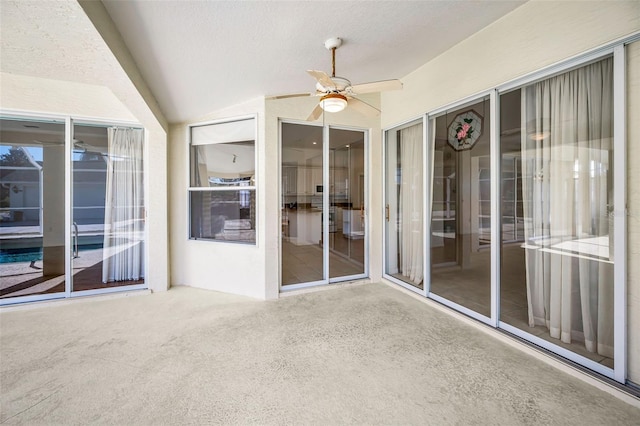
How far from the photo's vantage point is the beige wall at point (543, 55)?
1.88 metres

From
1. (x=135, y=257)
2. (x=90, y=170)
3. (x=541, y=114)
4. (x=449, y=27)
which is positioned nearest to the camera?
(x=541, y=114)

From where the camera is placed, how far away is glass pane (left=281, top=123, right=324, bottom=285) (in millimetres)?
4066

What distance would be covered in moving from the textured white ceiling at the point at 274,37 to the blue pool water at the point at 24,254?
7.67 feet

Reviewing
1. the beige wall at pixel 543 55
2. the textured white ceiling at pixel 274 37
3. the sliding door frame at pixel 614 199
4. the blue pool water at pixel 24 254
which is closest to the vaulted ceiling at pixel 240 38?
the textured white ceiling at pixel 274 37

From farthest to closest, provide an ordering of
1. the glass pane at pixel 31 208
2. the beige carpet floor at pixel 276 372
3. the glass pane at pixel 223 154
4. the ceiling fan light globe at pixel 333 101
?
the glass pane at pixel 223 154, the glass pane at pixel 31 208, the ceiling fan light globe at pixel 333 101, the beige carpet floor at pixel 276 372

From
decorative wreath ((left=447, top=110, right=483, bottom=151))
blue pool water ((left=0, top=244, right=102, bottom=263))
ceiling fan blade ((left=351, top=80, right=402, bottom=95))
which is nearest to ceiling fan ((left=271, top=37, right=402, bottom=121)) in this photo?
ceiling fan blade ((left=351, top=80, right=402, bottom=95))

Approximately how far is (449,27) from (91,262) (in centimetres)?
531

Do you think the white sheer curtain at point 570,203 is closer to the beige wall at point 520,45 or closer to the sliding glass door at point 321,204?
the beige wall at point 520,45

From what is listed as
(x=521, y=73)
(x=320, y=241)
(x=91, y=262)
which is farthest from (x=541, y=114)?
(x=91, y=262)

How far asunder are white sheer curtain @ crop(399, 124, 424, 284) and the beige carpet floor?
0.88m

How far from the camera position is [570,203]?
7.63 ft

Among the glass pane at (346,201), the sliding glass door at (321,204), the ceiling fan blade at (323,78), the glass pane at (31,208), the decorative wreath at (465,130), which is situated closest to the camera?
the ceiling fan blade at (323,78)

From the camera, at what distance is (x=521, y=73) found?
2.47 m

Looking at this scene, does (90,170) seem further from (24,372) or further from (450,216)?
(450,216)
